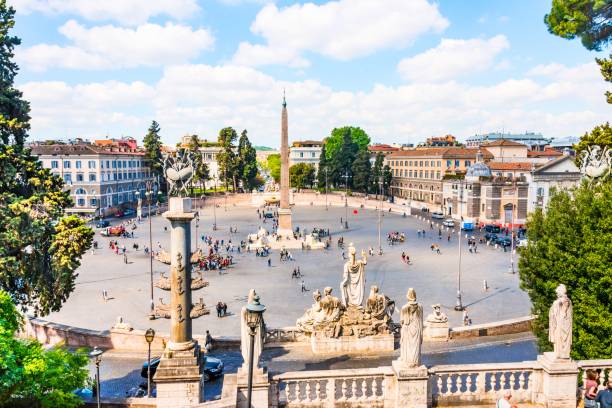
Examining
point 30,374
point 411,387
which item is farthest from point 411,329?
point 30,374

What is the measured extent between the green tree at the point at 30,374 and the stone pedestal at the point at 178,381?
1753mm

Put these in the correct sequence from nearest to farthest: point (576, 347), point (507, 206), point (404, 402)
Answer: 1. point (404, 402)
2. point (576, 347)
3. point (507, 206)

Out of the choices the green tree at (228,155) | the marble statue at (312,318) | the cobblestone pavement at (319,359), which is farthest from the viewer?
the green tree at (228,155)

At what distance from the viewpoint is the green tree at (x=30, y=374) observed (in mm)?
9922

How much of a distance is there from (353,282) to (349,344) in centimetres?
215

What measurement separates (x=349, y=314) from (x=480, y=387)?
7886 mm

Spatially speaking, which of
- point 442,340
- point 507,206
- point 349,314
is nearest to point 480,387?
point 349,314

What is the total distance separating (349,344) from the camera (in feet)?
57.6

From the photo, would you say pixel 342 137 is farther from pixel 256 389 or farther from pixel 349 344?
pixel 256 389

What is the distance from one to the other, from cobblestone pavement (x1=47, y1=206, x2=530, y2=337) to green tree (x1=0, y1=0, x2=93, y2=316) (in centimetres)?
736

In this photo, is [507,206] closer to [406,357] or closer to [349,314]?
[349,314]

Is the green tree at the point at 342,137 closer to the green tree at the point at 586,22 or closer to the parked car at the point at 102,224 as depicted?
the parked car at the point at 102,224

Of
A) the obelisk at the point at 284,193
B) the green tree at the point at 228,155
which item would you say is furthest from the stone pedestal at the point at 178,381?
the green tree at the point at 228,155

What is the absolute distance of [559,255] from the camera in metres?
14.2
